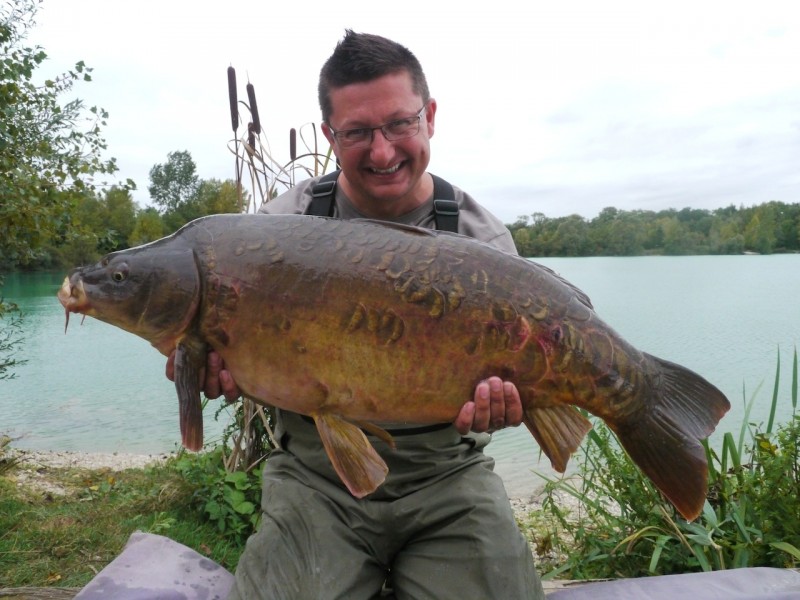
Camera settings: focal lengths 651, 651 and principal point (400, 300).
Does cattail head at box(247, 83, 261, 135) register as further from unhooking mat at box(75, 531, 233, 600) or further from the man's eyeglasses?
unhooking mat at box(75, 531, 233, 600)

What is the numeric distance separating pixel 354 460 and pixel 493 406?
471 mm

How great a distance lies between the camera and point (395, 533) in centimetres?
248

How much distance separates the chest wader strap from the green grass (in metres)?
2.06

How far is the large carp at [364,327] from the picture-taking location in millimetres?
2039

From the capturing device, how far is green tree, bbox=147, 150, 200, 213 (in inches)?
1965

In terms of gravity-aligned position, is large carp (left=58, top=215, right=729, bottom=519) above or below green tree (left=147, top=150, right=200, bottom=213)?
below

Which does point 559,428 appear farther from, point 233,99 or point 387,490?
point 233,99

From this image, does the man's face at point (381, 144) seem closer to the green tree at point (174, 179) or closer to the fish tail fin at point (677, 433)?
the fish tail fin at point (677, 433)

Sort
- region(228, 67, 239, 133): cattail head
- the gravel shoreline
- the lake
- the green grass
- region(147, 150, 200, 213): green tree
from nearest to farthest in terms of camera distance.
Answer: the green grass
region(228, 67, 239, 133): cattail head
the gravel shoreline
the lake
region(147, 150, 200, 213): green tree

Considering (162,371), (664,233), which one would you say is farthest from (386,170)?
(664,233)

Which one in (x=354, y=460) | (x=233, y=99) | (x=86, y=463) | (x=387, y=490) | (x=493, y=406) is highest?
(x=233, y=99)

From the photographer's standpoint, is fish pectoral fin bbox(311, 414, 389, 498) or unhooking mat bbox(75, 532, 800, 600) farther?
unhooking mat bbox(75, 532, 800, 600)

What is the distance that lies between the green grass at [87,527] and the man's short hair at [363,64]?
255cm

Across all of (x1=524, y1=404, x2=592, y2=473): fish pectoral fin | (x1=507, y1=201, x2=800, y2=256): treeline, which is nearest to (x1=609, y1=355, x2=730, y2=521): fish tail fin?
(x1=524, y1=404, x2=592, y2=473): fish pectoral fin
